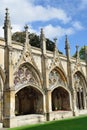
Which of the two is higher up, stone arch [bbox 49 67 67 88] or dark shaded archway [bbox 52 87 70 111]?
stone arch [bbox 49 67 67 88]

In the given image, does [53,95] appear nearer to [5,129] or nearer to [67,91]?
[67,91]

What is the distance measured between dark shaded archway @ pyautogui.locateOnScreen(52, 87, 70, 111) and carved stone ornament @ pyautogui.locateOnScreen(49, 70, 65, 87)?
88 cm

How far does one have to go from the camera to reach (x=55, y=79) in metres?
24.6

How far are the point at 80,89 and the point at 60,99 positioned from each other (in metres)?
3.38

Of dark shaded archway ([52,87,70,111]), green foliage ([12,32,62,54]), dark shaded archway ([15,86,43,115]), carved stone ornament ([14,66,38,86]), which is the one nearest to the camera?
carved stone ornament ([14,66,38,86])

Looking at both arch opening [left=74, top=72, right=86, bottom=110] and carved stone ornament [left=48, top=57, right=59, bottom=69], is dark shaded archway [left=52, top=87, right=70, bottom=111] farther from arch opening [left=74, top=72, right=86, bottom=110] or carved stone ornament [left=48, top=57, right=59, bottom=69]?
carved stone ornament [left=48, top=57, right=59, bottom=69]

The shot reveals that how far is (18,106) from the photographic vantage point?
24125mm

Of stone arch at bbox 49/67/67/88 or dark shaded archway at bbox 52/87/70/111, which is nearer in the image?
stone arch at bbox 49/67/67/88

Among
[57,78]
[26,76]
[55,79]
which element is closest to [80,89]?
[57,78]

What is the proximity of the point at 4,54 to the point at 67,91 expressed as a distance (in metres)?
9.78

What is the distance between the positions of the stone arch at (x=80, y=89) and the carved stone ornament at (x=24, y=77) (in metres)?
7.68

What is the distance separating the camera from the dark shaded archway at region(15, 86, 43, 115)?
22095mm

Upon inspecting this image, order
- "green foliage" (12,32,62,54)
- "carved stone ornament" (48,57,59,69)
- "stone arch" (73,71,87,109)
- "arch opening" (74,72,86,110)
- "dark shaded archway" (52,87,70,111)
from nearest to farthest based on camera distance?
"carved stone ornament" (48,57,59,69)
"dark shaded archway" (52,87,70,111)
"stone arch" (73,71,87,109)
"arch opening" (74,72,86,110)
"green foliage" (12,32,62,54)

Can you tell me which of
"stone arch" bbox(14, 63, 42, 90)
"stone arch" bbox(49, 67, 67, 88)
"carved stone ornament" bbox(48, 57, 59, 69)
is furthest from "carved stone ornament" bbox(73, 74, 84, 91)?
"stone arch" bbox(14, 63, 42, 90)
